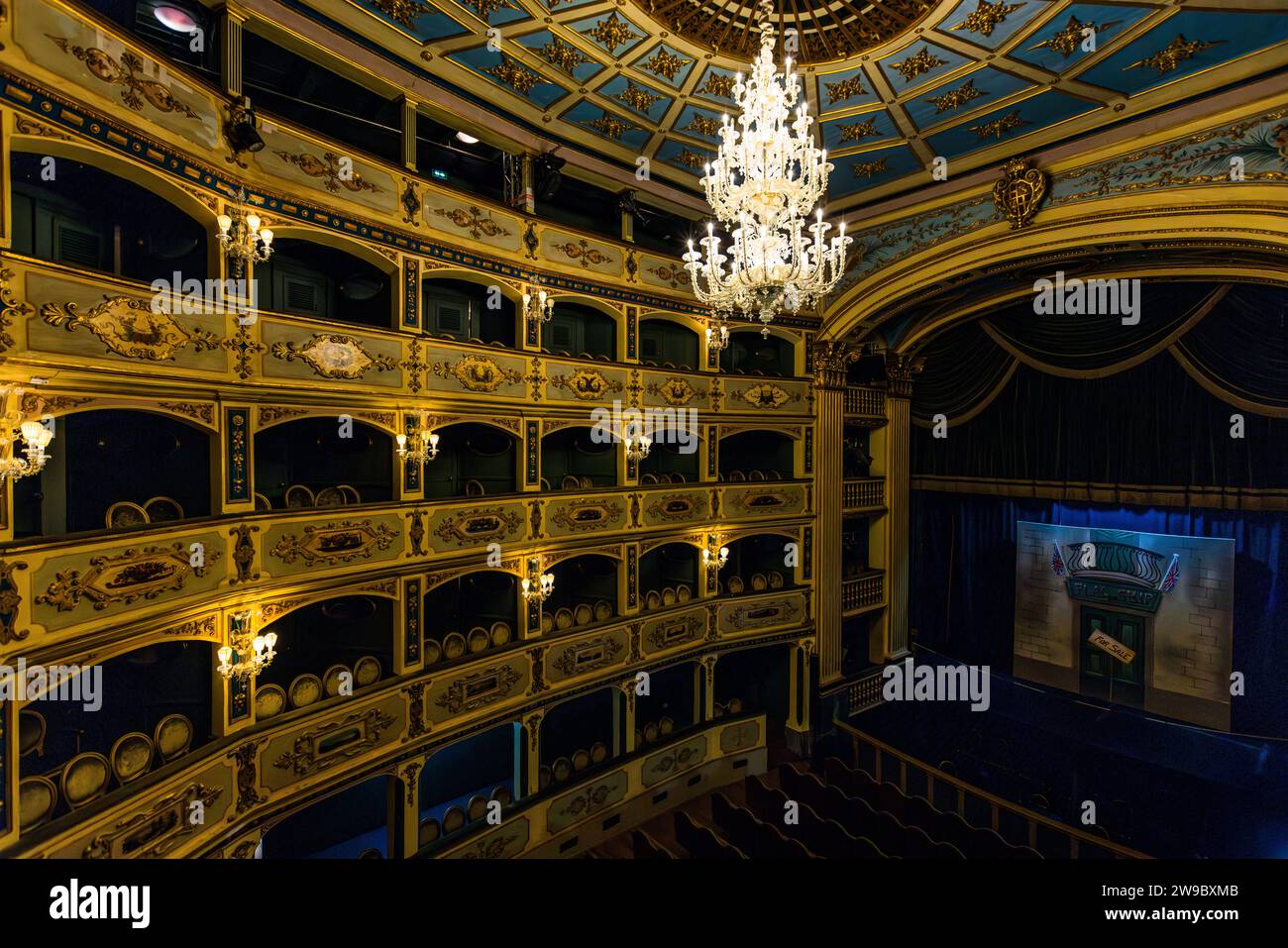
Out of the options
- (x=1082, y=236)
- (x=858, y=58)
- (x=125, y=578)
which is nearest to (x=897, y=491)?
(x=1082, y=236)

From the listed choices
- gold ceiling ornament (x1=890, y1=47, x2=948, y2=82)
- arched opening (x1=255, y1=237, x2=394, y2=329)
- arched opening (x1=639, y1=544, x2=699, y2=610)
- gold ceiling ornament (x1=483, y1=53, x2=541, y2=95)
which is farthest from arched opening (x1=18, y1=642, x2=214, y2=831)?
gold ceiling ornament (x1=890, y1=47, x2=948, y2=82)

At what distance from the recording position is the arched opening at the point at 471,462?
9.57 metres

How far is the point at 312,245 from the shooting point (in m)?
8.23

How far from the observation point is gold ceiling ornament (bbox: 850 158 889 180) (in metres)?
10.0

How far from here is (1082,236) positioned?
9094 mm

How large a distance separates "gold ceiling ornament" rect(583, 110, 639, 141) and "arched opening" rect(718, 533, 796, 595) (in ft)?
26.2

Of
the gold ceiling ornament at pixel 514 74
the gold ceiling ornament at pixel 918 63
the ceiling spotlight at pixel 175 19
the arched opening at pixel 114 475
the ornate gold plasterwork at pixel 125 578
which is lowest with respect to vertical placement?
the ornate gold plasterwork at pixel 125 578

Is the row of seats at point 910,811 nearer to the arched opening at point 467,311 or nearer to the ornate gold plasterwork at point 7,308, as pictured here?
the arched opening at point 467,311

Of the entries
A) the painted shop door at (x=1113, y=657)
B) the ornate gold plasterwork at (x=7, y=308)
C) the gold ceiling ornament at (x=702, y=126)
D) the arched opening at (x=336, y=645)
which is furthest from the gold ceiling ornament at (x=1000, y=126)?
the ornate gold plasterwork at (x=7, y=308)

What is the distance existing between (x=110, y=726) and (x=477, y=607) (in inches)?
184

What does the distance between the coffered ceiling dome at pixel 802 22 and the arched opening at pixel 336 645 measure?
8.19 m

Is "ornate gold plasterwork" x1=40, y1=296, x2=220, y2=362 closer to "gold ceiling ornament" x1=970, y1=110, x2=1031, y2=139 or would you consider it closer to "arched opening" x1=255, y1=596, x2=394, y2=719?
"arched opening" x1=255, y1=596, x2=394, y2=719

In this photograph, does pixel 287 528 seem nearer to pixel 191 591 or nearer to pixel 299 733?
pixel 191 591
